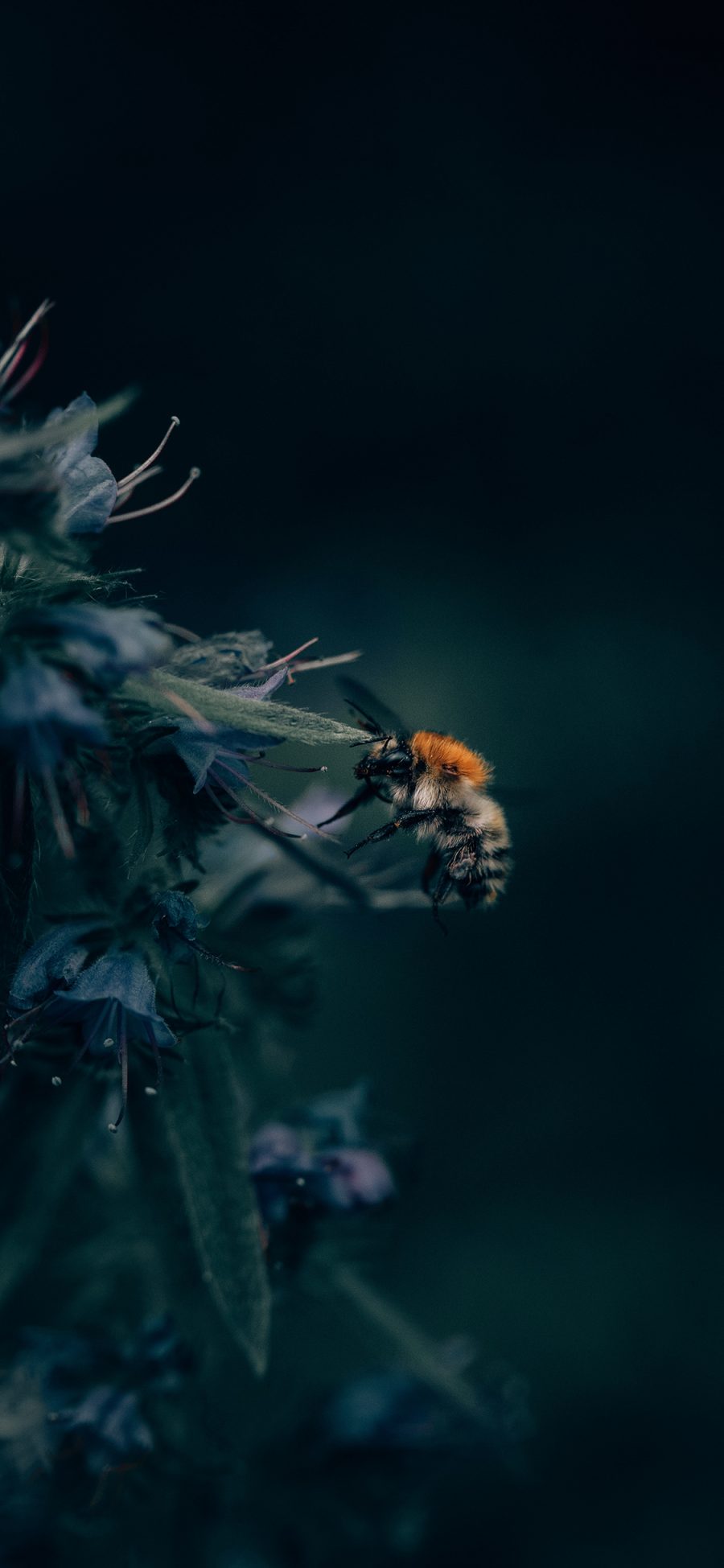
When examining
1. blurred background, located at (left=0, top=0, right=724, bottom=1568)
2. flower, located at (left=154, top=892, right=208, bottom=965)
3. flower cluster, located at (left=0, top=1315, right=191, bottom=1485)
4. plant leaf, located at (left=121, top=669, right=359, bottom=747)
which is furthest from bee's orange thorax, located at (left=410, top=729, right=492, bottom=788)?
blurred background, located at (left=0, top=0, right=724, bottom=1568)

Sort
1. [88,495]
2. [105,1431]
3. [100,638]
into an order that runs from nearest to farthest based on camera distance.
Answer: [100,638] → [88,495] → [105,1431]

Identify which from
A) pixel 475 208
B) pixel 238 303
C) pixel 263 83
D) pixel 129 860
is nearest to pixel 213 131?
pixel 263 83

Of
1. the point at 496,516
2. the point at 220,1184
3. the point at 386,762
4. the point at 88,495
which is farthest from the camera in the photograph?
the point at 496,516

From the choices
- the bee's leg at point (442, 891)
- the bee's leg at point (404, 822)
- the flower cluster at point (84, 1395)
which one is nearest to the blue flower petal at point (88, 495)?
the bee's leg at point (404, 822)

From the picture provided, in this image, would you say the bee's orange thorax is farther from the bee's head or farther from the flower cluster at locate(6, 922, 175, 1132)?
the flower cluster at locate(6, 922, 175, 1132)

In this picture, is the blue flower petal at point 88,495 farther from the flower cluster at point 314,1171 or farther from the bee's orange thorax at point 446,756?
the flower cluster at point 314,1171

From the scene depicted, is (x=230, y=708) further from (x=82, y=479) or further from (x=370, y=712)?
(x=370, y=712)

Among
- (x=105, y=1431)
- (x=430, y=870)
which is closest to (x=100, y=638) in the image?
(x=430, y=870)
